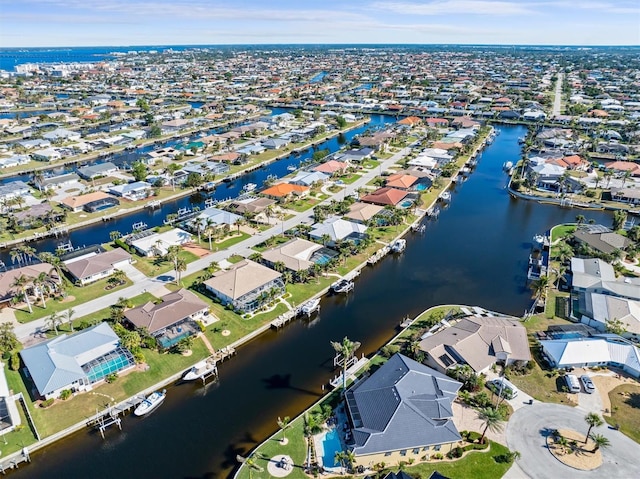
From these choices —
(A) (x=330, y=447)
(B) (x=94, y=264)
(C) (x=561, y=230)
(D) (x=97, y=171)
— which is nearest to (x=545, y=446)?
(A) (x=330, y=447)

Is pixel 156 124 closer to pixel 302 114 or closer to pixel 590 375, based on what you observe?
pixel 302 114

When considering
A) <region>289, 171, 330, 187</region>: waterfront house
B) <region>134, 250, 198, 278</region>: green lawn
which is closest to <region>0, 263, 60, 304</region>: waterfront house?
<region>134, 250, 198, 278</region>: green lawn

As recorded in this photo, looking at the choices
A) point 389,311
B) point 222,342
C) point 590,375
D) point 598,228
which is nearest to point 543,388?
point 590,375

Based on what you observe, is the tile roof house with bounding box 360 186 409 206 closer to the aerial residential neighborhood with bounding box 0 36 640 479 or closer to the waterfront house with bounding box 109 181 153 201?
the aerial residential neighborhood with bounding box 0 36 640 479

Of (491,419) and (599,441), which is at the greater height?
(491,419)

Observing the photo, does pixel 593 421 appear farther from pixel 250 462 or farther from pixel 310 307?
pixel 310 307

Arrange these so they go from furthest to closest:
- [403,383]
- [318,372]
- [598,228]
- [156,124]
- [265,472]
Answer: [156,124] < [598,228] < [318,372] < [403,383] < [265,472]
